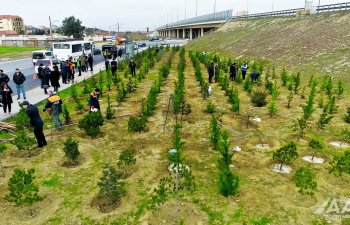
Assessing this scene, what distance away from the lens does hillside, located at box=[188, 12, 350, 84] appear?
874 inches

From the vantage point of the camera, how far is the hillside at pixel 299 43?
22.2 metres

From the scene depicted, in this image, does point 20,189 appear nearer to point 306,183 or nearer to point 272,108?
point 306,183

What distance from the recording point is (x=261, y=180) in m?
7.35

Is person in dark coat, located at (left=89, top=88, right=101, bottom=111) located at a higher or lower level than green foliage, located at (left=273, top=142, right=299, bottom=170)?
higher

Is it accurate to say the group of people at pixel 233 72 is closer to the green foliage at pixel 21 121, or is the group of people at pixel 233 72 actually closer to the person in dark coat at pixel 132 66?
the person in dark coat at pixel 132 66

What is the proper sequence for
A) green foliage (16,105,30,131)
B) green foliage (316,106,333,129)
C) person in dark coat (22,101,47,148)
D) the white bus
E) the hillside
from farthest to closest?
the white bus → the hillside → green foliage (316,106,333,129) → green foliage (16,105,30,131) → person in dark coat (22,101,47,148)

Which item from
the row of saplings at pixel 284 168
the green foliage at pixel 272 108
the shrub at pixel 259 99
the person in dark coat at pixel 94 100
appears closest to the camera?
the row of saplings at pixel 284 168

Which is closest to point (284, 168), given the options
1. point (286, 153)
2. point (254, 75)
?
point (286, 153)

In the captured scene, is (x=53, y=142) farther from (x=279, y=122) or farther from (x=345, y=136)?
(x=345, y=136)

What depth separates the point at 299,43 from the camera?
92.4ft

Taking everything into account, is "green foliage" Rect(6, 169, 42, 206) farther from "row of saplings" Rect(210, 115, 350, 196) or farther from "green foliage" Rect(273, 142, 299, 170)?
"green foliage" Rect(273, 142, 299, 170)

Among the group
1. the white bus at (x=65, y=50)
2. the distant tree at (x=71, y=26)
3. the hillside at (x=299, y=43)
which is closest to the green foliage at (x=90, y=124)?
the hillside at (x=299, y=43)

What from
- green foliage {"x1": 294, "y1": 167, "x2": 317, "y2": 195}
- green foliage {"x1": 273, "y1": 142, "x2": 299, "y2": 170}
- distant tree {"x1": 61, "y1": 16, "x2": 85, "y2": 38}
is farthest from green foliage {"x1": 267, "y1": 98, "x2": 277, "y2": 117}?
distant tree {"x1": 61, "y1": 16, "x2": 85, "y2": 38}

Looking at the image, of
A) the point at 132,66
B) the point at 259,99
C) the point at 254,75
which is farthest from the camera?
the point at 132,66
